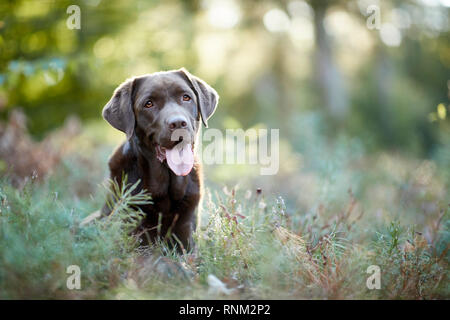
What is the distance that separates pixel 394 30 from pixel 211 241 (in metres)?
14.1

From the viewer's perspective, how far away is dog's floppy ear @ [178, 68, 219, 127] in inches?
141

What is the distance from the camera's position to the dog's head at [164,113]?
10.4 ft

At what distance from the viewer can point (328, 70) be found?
46.2 feet

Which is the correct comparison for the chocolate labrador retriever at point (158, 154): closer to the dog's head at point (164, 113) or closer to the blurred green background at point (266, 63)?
the dog's head at point (164, 113)

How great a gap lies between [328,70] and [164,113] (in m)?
11.9

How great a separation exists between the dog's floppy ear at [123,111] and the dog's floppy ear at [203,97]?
51 centimetres

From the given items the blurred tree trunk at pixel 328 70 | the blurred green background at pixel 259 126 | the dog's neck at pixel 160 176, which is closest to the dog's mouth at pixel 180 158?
the dog's neck at pixel 160 176

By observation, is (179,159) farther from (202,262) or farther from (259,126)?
(259,126)

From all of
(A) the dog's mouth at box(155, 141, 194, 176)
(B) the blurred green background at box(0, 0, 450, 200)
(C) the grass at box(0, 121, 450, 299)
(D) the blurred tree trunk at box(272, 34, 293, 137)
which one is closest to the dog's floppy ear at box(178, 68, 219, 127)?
(A) the dog's mouth at box(155, 141, 194, 176)

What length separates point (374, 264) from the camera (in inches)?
115
